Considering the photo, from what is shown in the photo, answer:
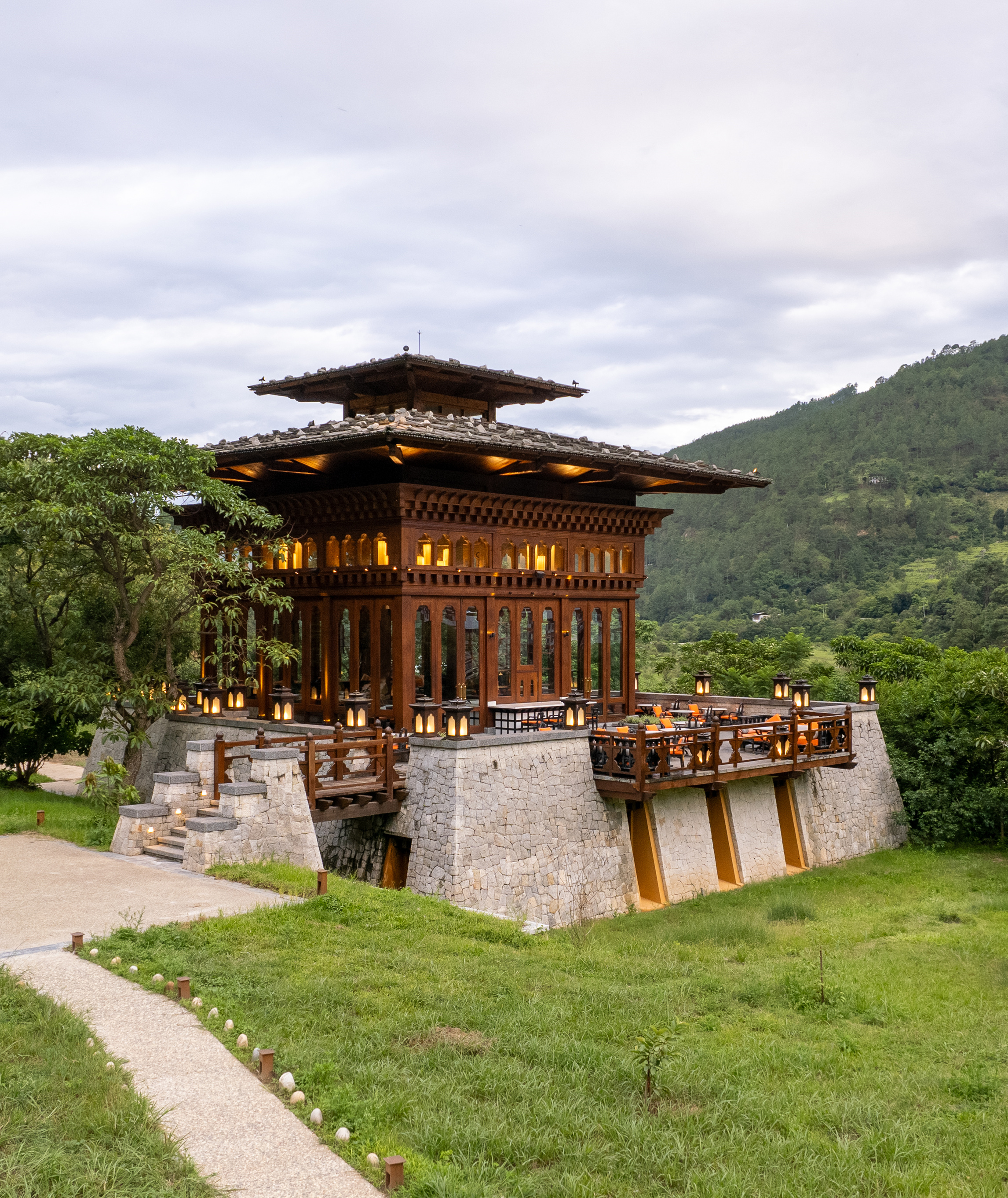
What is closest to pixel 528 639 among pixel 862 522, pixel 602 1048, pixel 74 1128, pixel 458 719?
pixel 458 719

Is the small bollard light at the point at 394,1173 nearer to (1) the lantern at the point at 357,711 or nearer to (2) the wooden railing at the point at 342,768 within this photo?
(2) the wooden railing at the point at 342,768

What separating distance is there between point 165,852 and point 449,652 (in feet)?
20.4

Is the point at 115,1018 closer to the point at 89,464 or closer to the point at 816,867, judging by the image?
the point at 89,464

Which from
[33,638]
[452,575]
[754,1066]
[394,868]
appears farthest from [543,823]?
[33,638]

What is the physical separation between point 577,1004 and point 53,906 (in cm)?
551

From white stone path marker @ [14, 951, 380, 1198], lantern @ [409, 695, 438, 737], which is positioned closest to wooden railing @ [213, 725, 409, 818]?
lantern @ [409, 695, 438, 737]

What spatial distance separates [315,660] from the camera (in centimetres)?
1931

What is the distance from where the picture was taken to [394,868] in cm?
1538

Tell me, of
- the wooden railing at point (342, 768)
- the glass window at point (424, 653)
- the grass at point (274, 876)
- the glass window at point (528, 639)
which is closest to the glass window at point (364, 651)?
the glass window at point (424, 653)

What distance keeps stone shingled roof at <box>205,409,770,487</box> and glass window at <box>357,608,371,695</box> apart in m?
3.00

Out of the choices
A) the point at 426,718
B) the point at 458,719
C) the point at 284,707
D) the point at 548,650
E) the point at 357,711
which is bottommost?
the point at 458,719

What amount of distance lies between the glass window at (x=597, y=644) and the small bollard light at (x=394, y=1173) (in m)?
15.6

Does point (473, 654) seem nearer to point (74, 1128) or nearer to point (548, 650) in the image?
point (548, 650)

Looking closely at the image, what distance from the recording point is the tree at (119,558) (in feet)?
50.9
